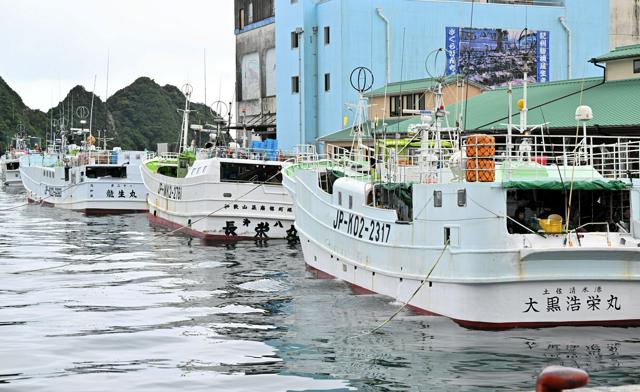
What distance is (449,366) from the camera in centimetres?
1628

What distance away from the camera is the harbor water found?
15633mm

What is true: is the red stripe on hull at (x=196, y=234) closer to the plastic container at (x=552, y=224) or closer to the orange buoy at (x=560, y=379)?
the plastic container at (x=552, y=224)

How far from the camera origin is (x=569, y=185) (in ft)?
62.2

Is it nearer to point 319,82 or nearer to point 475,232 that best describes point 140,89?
point 319,82

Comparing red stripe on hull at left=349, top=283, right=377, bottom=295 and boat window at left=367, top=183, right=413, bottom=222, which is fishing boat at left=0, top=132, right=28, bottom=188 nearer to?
red stripe on hull at left=349, top=283, right=377, bottom=295

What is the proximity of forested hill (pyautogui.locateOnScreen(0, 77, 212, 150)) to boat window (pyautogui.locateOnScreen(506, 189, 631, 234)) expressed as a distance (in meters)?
161

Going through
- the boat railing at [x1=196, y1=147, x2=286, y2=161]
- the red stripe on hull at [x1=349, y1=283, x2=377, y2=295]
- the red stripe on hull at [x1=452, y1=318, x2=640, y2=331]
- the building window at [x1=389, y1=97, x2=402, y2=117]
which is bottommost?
the red stripe on hull at [x1=349, y1=283, x2=377, y2=295]

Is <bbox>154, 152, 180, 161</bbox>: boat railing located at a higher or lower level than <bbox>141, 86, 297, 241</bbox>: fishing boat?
Result: higher

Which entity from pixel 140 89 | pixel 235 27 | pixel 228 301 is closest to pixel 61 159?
pixel 235 27

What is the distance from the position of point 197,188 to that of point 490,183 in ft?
80.4

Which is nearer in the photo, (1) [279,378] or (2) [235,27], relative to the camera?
(1) [279,378]

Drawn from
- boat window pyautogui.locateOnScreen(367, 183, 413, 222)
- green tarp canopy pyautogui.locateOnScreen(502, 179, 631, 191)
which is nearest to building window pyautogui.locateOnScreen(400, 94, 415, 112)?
boat window pyautogui.locateOnScreen(367, 183, 413, 222)

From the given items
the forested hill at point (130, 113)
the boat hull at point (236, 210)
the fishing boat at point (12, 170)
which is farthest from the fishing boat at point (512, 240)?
the forested hill at point (130, 113)

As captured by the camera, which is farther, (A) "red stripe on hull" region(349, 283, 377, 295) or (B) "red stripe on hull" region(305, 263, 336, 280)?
(B) "red stripe on hull" region(305, 263, 336, 280)
